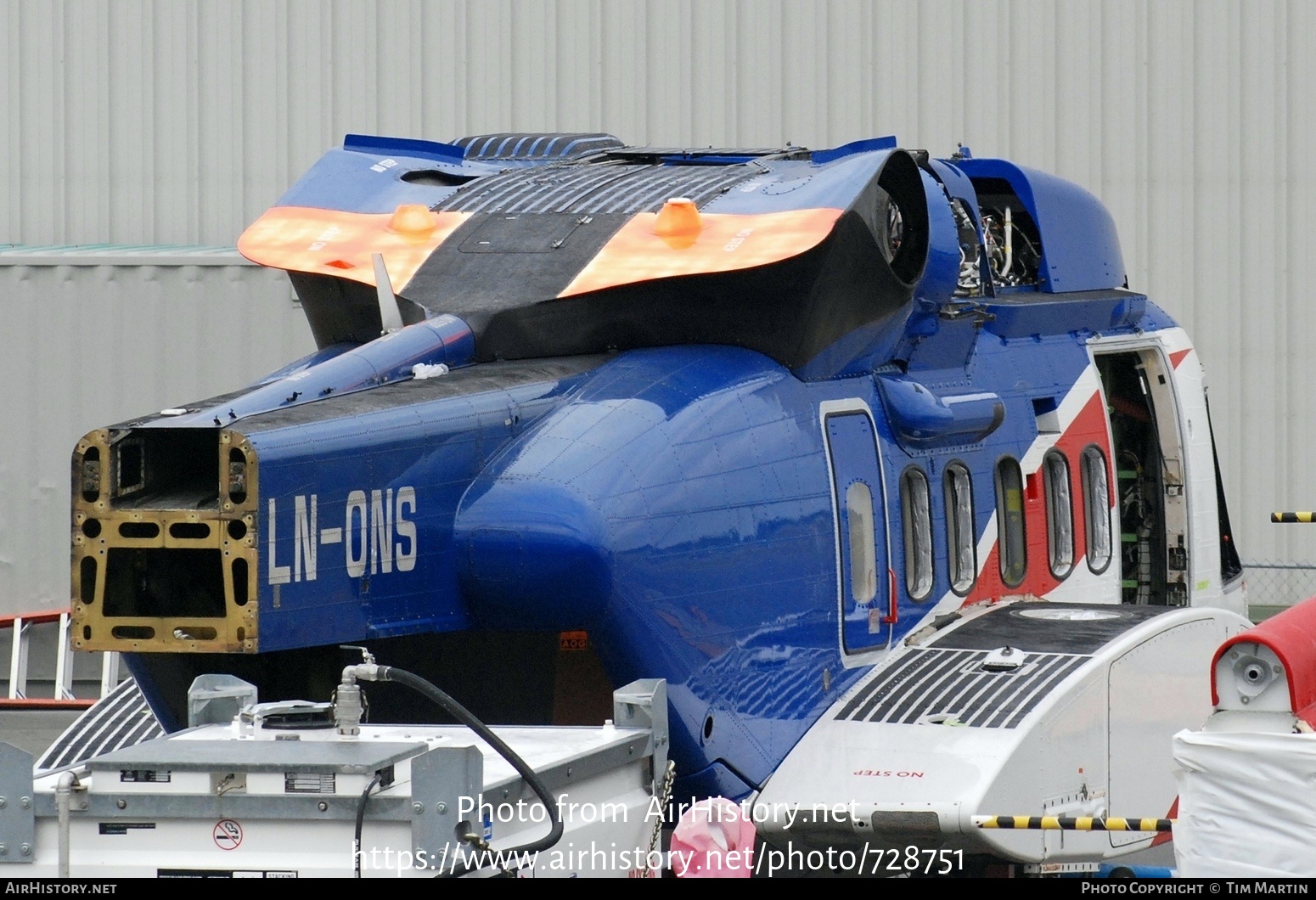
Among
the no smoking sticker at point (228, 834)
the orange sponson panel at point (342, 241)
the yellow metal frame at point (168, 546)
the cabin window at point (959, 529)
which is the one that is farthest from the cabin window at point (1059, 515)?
the no smoking sticker at point (228, 834)

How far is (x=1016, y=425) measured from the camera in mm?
8703

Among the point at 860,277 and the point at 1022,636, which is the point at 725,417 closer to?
the point at 860,277

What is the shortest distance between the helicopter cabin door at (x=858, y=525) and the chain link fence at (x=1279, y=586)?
379 inches

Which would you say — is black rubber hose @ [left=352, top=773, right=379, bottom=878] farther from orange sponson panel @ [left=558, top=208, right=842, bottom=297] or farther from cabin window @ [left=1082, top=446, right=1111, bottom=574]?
cabin window @ [left=1082, top=446, right=1111, bottom=574]

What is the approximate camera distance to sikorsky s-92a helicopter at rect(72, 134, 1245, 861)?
19.6 ft

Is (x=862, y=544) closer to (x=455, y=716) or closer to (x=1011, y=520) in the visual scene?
(x=1011, y=520)

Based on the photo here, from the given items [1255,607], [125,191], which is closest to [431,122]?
[125,191]

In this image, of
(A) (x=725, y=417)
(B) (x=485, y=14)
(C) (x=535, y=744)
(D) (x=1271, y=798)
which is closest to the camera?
(D) (x=1271, y=798)

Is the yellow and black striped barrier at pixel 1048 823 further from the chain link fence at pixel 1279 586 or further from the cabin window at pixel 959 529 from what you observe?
the chain link fence at pixel 1279 586

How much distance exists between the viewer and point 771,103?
647 inches

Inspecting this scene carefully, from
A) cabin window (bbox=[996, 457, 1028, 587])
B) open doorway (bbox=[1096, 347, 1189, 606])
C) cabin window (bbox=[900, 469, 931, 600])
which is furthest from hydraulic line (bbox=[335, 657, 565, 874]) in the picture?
open doorway (bbox=[1096, 347, 1189, 606])

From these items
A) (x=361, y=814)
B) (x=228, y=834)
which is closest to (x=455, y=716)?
(x=361, y=814)

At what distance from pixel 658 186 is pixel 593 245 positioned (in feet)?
2.14

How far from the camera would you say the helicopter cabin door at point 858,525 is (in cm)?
738
